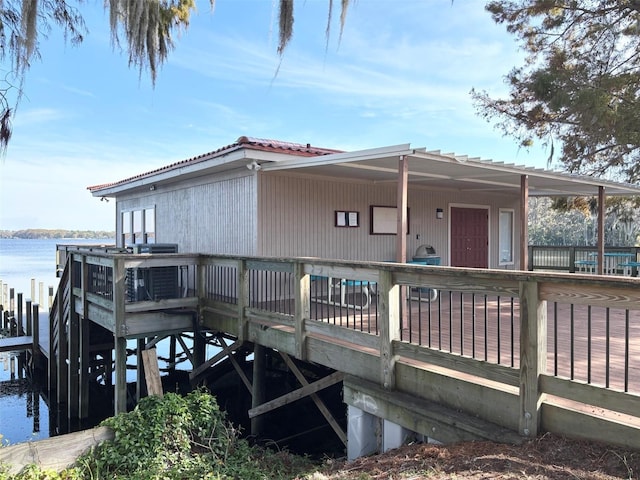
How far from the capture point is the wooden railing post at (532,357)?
123 inches

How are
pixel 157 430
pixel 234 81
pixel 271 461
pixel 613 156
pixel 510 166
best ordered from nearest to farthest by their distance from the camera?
pixel 157 430 → pixel 271 461 → pixel 510 166 → pixel 613 156 → pixel 234 81

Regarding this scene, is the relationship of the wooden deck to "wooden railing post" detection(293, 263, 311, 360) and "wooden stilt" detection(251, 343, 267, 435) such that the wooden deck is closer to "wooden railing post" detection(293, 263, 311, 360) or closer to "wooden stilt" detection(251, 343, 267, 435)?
"wooden railing post" detection(293, 263, 311, 360)

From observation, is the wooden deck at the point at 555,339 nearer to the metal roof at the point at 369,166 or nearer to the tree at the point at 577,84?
the metal roof at the point at 369,166

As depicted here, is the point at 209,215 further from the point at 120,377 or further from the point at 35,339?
the point at 35,339

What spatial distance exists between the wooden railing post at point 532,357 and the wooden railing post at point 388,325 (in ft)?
3.94

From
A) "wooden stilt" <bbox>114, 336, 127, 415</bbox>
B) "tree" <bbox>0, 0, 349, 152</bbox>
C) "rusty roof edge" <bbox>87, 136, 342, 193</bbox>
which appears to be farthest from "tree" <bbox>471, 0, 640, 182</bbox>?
"wooden stilt" <bbox>114, 336, 127, 415</bbox>

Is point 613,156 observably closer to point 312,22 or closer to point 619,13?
point 619,13

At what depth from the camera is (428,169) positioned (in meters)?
7.43

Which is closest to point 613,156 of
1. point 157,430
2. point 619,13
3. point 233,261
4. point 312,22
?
point 619,13

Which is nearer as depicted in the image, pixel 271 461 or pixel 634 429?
pixel 634 429

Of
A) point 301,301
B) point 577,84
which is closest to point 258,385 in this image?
point 301,301

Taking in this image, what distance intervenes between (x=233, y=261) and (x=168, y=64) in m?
2.80

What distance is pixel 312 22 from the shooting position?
22.1 ft

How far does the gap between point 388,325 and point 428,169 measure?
3924 mm
